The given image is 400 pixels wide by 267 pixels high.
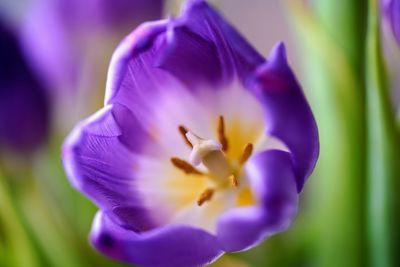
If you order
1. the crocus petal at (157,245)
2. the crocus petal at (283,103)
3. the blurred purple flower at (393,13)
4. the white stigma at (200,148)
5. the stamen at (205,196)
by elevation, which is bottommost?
the stamen at (205,196)

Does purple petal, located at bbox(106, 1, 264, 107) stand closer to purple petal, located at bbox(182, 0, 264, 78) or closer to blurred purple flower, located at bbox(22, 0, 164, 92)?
purple petal, located at bbox(182, 0, 264, 78)

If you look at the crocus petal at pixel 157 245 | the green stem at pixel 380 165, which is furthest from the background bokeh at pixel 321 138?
the crocus petal at pixel 157 245

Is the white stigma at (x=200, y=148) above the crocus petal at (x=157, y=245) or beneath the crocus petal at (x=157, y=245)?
above

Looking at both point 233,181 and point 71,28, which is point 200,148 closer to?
point 233,181

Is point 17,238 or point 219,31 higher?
point 219,31

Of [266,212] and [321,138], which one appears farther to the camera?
[321,138]

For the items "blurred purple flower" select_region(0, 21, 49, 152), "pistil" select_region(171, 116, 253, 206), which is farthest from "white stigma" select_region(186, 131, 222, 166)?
"blurred purple flower" select_region(0, 21, 49, 152)

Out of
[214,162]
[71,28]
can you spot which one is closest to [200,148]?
[214,162]

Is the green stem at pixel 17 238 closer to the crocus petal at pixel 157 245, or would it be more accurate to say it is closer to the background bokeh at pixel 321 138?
the background bokeh at pixel 321 138
